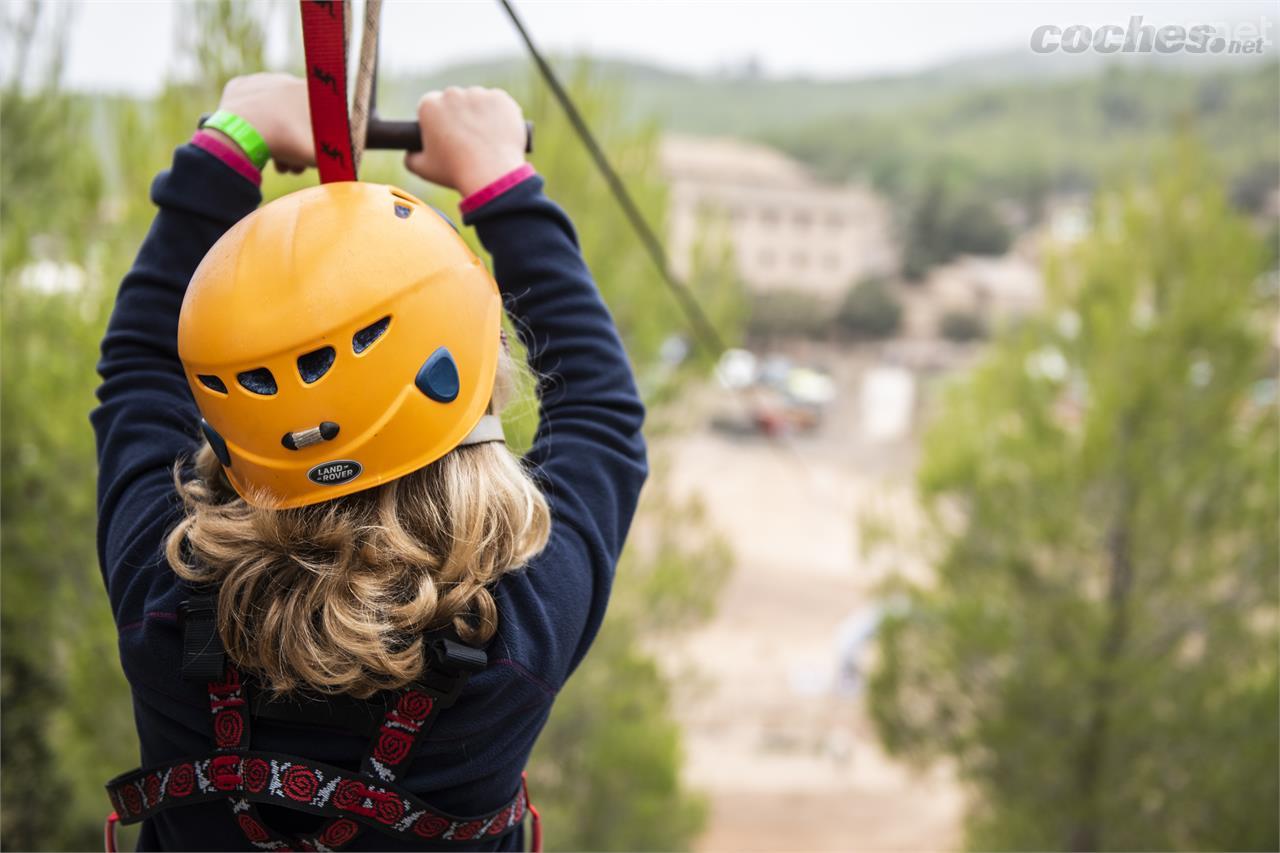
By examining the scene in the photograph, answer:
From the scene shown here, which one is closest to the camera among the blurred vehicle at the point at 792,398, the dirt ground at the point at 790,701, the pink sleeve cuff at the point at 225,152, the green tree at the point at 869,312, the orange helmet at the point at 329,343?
the orange helmet at the point at 329,343

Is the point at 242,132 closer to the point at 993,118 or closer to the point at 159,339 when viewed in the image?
the point at 159,339

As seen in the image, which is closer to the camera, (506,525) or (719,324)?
(506,525)

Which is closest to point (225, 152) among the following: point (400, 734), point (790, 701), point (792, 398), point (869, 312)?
point (400, 734)

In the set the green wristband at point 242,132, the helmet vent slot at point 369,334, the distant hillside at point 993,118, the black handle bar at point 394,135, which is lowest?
the helmet vent slot at point 369,334

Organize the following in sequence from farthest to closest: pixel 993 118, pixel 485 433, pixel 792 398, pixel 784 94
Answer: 1. pixel 784 94
2. pixel 993 118
3. pixel 792 398
4. pixel 485 433

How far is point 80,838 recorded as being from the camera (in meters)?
5.86

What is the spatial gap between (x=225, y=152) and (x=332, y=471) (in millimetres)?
457

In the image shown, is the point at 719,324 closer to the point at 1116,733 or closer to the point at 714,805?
the point at 1116,733

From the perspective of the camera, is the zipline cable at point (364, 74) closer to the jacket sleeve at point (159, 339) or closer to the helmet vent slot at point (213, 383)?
the jacket sleeve at point (159, 339)

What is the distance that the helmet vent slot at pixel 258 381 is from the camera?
39.6 inches

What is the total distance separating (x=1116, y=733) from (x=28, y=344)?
6.86m

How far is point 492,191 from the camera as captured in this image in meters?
1.23

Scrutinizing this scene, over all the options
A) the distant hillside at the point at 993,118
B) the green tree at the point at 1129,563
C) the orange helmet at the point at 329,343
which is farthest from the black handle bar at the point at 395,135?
the distant hillside at the point at 993,118

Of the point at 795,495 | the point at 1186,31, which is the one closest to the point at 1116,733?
the point at 1186,31
